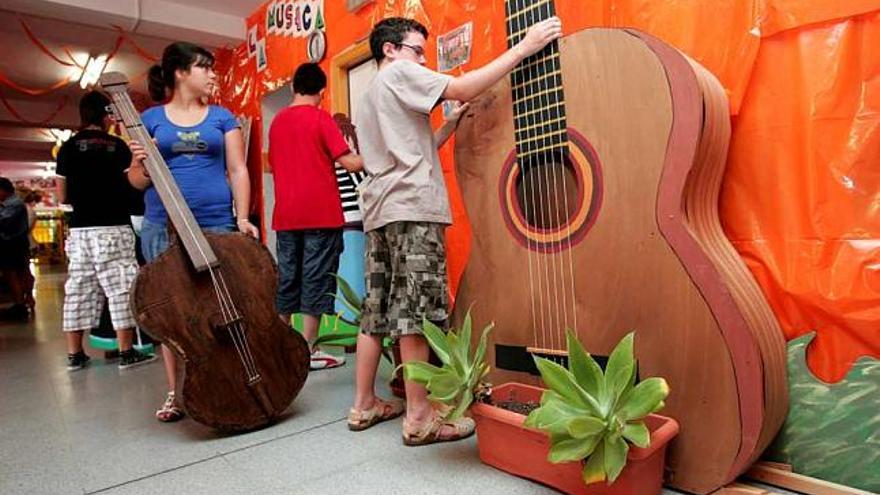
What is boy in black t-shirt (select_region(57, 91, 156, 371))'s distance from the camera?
2.62 m

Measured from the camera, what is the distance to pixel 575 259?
136cm

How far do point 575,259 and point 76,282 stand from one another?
248cm

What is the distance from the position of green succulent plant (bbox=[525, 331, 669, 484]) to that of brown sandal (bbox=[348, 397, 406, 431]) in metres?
0.72

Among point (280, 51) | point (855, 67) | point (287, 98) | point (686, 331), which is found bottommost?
point (686, 331)

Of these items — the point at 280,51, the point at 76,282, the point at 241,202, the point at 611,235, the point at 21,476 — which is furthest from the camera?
the point at 280,51

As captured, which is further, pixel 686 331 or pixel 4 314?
pixel 4 314

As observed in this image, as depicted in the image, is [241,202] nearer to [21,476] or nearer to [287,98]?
[21,476]

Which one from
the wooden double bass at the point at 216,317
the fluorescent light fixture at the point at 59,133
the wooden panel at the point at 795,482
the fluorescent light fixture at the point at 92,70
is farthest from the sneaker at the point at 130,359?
the fluorescent light fixture at the point at 59,133

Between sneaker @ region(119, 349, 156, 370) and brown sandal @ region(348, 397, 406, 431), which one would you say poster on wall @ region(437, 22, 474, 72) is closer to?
brown sandal @ region(348, 397, 406, 431)

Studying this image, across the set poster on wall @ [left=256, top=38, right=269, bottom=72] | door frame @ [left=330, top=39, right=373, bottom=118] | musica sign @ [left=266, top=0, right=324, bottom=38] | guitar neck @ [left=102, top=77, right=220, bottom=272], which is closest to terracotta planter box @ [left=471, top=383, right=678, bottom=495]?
guitar neck @ [left=102, top=77, right=220, bottom=272]

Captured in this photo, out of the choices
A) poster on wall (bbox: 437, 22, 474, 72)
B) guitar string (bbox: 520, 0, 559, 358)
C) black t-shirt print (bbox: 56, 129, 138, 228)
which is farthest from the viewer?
black t-shirt print (bbox: 56, 129, 138, 228)

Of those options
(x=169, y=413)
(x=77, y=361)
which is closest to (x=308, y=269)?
(x=169, y=413)

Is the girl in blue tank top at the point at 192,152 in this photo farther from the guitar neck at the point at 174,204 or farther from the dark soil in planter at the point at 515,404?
the dark soil in planter at the point at 515,404

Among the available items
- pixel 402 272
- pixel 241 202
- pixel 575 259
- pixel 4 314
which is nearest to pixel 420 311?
pixel 402 272
